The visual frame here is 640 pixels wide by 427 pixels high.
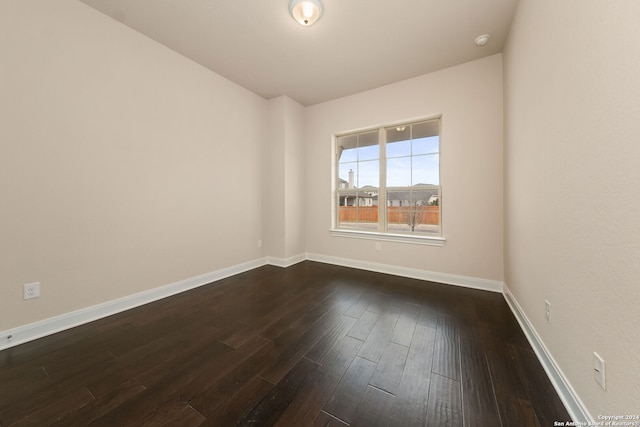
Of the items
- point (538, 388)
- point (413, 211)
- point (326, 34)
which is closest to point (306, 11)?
point (326, 34)

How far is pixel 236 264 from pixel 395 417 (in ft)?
9.39

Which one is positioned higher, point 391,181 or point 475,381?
point 391,181

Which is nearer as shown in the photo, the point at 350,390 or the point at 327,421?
the point at 327,421

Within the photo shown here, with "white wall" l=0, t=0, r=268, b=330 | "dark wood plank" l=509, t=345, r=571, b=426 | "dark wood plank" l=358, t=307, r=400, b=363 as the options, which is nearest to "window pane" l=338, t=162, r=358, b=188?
"white wall" l=0, t=0, r=268, b=330

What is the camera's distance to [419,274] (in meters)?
3.11

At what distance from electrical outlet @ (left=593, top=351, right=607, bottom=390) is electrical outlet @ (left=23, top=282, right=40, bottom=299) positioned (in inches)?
142

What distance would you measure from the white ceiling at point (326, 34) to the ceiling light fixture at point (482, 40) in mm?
50

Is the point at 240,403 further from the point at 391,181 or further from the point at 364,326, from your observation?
the point at 391,181

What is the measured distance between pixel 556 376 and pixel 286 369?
5.28 ft

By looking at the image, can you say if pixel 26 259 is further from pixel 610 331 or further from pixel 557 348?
pixel 557 348

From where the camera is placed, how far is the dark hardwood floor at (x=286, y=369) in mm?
1117

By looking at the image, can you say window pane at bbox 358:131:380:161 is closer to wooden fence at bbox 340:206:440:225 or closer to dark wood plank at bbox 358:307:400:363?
wooden fence at bbox 340:206:440:225

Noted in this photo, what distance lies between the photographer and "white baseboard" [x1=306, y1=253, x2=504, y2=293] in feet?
8.88

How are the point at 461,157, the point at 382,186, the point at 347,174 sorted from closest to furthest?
the point at 461,157
the point at 382,186
the point at 347,174
